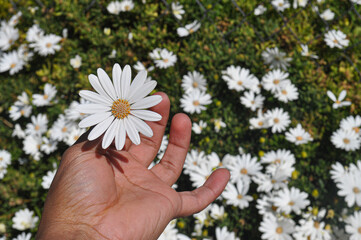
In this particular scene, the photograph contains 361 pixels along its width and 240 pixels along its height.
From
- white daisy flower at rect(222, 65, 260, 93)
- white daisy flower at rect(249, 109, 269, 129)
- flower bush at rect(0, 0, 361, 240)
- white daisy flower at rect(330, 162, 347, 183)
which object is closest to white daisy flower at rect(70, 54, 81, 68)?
flower bush at rect(0, 0, 361, 240)

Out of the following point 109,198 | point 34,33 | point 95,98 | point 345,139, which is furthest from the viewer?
point 34,33

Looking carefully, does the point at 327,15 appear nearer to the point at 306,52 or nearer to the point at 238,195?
the point at 306,52

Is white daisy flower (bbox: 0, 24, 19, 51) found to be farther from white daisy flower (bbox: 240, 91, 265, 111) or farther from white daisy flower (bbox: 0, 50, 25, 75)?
white daisy flower (bbox: 240, 91, 265, 111)

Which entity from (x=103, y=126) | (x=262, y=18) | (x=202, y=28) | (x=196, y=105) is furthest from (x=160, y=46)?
(x=103, y=126)

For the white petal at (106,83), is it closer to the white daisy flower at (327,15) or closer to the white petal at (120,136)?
the white petal at (120,136)

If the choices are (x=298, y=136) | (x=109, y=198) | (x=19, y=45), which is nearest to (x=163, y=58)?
(x=298, y=136)

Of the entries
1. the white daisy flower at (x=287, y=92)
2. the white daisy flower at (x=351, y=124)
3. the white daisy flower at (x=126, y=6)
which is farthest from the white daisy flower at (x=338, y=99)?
the white daisy flower at (x=126, y=6)

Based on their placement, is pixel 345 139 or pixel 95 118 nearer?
pixel 95 118
